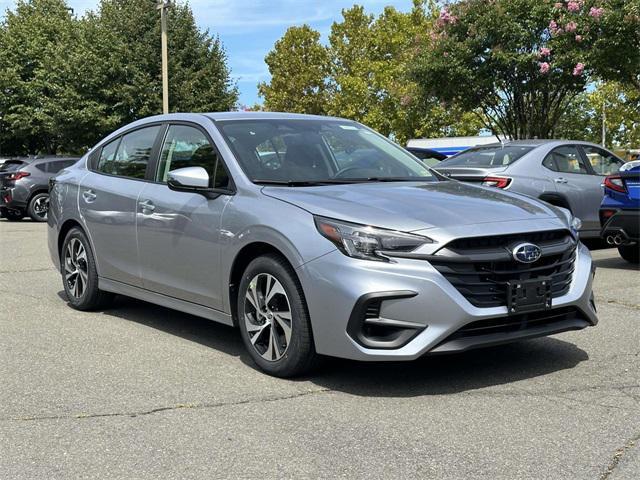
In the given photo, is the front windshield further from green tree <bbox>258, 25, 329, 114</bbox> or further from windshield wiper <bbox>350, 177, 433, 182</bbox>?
green tree <bbox>258, 25, 329, 114</bbox>

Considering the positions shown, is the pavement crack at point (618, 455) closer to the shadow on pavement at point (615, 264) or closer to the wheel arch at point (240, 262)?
the wheel arch at point (240, 262)

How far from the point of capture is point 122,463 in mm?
3484

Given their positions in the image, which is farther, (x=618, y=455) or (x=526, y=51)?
(x=526, y=51)

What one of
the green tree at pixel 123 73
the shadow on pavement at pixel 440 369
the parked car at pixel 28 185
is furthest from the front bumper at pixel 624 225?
the green tree at pixel 123 73

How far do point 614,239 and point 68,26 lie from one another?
1428 inches

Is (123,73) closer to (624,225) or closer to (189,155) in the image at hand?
(624,225)

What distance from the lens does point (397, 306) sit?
425cm

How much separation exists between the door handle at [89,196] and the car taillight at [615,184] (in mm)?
5518

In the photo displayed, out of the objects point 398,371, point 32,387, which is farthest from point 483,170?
point 32,387

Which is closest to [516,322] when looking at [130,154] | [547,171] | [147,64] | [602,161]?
[130,154]

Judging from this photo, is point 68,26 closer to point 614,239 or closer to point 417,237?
point 614,239

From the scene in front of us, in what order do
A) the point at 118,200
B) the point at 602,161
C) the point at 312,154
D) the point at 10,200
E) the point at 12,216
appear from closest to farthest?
1. the point at 312,154
2. the point at 118,200
3. the point at 602,161
4. the point at 10,200
5. the point at 12,216

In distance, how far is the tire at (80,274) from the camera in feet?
22.1

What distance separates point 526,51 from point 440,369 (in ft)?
55.3
